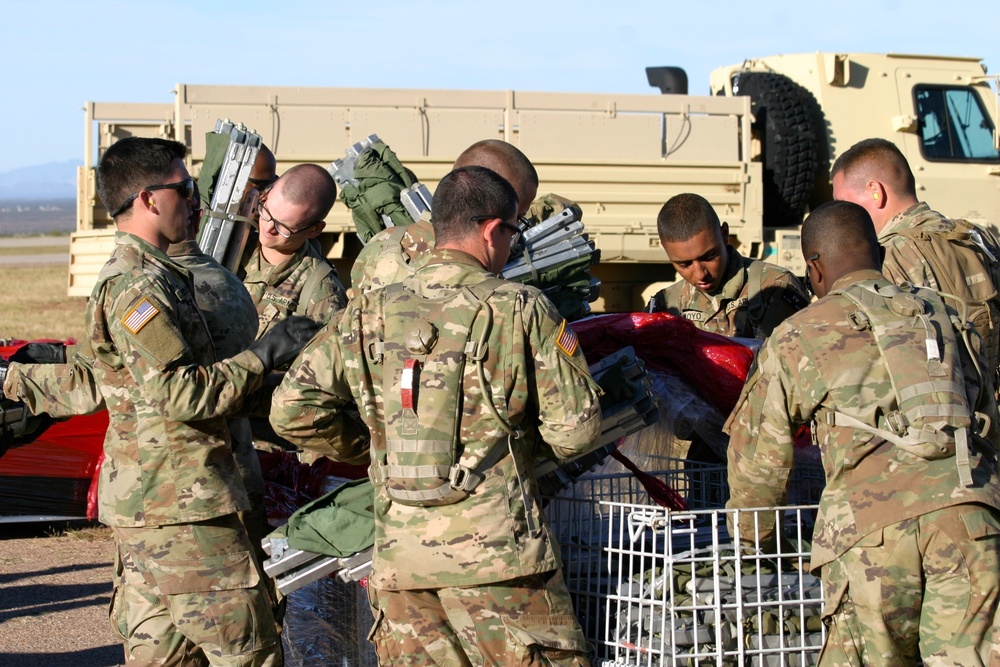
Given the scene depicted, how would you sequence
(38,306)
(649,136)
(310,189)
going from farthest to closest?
(38,306)
(649,136)
(310,189)

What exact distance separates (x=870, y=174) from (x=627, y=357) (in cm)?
150

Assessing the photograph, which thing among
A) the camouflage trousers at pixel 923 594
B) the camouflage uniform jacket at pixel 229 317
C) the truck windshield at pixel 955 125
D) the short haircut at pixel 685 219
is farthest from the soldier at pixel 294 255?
the truck windshield at pixel 955 125

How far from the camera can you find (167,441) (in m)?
3.22

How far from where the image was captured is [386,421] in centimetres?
287

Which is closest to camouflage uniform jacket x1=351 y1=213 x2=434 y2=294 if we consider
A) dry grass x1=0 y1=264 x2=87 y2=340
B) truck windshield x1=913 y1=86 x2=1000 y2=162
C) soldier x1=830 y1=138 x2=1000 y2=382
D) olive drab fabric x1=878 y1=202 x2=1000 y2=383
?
soldier x1=830 y1=138 x2=1000 y2=382

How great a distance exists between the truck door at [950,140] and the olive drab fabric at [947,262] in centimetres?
697

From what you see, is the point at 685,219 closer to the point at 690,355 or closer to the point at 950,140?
the point at 690,355

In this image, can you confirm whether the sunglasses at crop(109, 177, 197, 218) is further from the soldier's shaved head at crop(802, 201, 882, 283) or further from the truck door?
the truck door

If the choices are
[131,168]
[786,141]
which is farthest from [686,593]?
[786,141]

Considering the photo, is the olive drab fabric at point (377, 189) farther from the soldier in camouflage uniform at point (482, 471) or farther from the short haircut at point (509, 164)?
the soldier in camouflage uniform at point (482, 471)

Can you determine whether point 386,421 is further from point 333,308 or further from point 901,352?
point 333,308

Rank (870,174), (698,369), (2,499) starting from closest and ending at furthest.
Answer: (698,369) → (870,174) → (2,499)

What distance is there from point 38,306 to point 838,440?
70.6 ft

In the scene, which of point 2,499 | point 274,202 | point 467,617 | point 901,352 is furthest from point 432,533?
point 2,499
